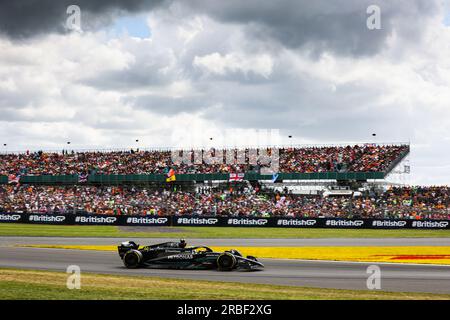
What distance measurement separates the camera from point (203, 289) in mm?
14180

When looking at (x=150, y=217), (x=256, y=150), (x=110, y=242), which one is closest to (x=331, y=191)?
(x=256, y=150)

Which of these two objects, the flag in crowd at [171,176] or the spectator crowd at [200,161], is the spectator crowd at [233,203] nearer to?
the flag in crowd at [171,176]

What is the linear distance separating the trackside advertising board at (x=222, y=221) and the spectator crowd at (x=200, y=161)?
35.0ft

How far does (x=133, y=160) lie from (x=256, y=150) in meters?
13.6

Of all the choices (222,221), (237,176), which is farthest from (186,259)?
(237,176)

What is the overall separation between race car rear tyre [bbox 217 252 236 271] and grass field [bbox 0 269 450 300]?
2.57 metres

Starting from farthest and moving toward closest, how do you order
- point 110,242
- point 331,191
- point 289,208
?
point 331,191
point 289,208
point 110,242

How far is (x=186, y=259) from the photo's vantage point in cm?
1886

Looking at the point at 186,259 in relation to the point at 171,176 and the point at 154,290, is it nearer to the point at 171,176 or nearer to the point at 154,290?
the point at 154,290

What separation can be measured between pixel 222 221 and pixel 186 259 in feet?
94.3

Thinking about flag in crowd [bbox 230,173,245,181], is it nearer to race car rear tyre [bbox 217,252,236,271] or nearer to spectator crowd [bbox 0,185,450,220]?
Answer: spectator crowd [bbox 0,185,450,220]

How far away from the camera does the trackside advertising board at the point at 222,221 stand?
1806 inches
